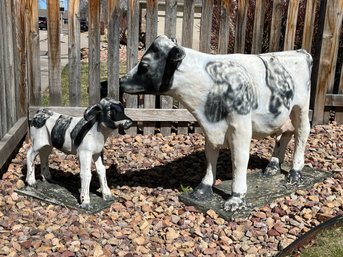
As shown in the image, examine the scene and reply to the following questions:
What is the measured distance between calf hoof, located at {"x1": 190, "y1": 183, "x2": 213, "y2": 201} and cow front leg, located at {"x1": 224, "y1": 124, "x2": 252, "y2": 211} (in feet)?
0.68

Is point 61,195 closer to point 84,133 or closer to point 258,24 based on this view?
point 84,133

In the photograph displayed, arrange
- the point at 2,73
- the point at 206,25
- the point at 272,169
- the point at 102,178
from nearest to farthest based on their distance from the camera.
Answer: the point at 102,178 → the point at 272,169 → the point at 2,73 → the point at 206,25

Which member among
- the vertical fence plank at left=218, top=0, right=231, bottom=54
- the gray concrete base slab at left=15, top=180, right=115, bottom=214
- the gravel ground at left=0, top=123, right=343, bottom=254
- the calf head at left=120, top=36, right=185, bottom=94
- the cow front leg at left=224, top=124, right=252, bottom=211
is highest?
the vertical fence plank at left=218, top=0, right=231, bottom=54

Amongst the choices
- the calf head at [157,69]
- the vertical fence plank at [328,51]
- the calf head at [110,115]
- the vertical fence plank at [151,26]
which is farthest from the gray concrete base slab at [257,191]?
the vertical fence plank at [151,26]

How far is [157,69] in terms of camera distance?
321 centimetres

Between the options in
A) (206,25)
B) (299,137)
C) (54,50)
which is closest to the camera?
(299,137)

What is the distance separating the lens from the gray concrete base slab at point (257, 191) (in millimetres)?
3609

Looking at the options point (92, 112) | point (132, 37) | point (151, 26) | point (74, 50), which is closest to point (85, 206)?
point (92, 112)

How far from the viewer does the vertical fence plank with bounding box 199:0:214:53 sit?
513 cm

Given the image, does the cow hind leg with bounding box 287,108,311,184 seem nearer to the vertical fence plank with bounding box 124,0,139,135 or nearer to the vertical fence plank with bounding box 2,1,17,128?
the vertical fence plank with bounding box 124,0,139,135

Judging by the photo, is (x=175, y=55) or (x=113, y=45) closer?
(x=175, y=55)

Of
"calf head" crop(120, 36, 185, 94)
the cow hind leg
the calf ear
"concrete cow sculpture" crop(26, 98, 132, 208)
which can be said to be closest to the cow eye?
"calf head" crop(120, 36, 185, 94)

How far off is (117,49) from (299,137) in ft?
7.16

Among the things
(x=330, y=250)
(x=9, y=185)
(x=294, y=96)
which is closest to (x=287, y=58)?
(x=294, y=96)
